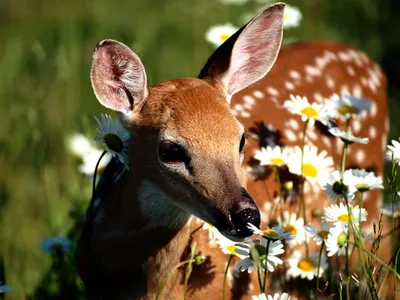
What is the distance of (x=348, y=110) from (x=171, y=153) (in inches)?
35.2

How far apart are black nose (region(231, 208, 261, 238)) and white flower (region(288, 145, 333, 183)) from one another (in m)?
0.81

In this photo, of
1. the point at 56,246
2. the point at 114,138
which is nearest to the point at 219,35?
the point at 56,246

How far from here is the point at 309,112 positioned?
137 inches

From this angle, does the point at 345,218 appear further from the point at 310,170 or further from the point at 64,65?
the point at 64,65

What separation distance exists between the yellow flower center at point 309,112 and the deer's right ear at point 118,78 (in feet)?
1.92

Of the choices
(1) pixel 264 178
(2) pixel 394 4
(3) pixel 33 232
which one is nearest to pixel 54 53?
(3) pixel 33 232

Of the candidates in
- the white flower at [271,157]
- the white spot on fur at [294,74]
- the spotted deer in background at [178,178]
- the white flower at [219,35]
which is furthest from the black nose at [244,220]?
the white flower at [219,35]

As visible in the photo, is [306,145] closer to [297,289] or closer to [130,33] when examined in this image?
[297,289]

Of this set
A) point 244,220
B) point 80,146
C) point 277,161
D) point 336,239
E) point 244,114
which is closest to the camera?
point 244,220

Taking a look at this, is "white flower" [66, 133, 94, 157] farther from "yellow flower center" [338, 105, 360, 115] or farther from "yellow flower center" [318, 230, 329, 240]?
"yellow flower center" [318, 230, 329, 240]

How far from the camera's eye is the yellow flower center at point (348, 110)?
3621 millimetres

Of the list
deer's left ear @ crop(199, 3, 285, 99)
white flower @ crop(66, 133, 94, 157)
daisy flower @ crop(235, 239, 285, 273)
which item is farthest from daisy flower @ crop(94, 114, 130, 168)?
white flower @ crop(66, 133, 94, 157)

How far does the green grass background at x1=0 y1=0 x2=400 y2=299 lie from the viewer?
183 inches

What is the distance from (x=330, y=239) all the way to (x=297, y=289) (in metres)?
0.84
